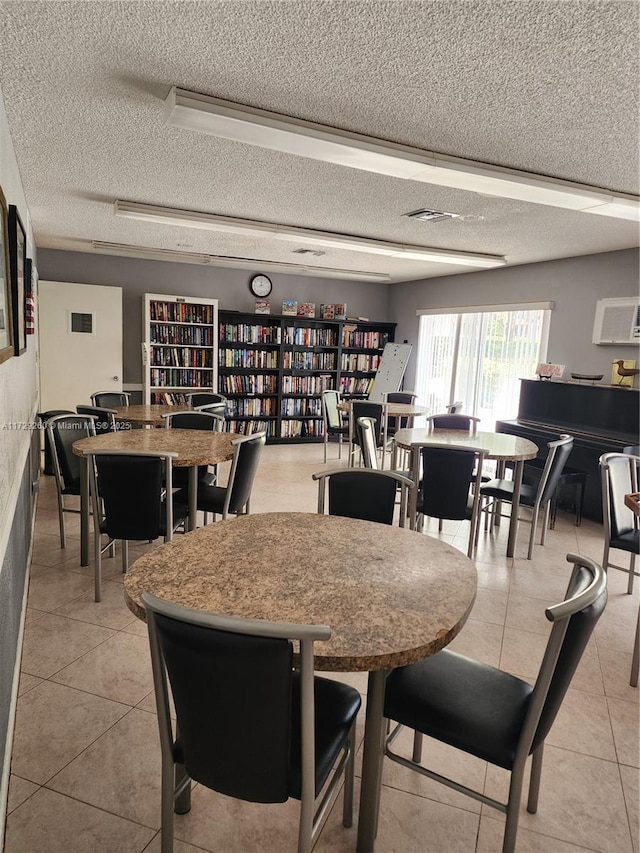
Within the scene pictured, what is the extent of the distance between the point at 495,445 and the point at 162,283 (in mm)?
5233

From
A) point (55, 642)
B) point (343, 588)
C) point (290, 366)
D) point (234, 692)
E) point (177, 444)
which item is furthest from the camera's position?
point (290, 366)

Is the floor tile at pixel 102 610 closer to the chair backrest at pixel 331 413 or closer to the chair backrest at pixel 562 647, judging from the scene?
the chair backrest at pixel 562 647

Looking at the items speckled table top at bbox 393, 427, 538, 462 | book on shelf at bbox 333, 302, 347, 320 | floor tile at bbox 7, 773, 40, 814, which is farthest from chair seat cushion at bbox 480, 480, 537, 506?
book on shelf at bbox 333, 302, 347, 320

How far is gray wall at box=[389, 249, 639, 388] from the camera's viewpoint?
5.16 metres

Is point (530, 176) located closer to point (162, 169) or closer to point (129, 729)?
point (162, 169)

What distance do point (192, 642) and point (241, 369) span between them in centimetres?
695

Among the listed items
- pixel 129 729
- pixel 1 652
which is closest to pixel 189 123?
pixel 1 652

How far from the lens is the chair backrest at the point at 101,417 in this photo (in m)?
4.69

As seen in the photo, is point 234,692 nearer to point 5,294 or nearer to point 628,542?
point 5,294

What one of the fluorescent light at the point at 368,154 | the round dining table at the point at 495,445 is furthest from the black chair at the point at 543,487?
the fluorescent light at the point at 368,154

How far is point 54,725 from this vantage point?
79.4 inches

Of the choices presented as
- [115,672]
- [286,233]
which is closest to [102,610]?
[115,672]

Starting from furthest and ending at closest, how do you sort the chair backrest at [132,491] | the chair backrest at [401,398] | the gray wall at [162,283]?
the chair backrest at [401,398], the gray wall at [162,283], the chair backrest at [132,491]

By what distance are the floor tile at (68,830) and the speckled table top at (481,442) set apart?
2.75 metres
